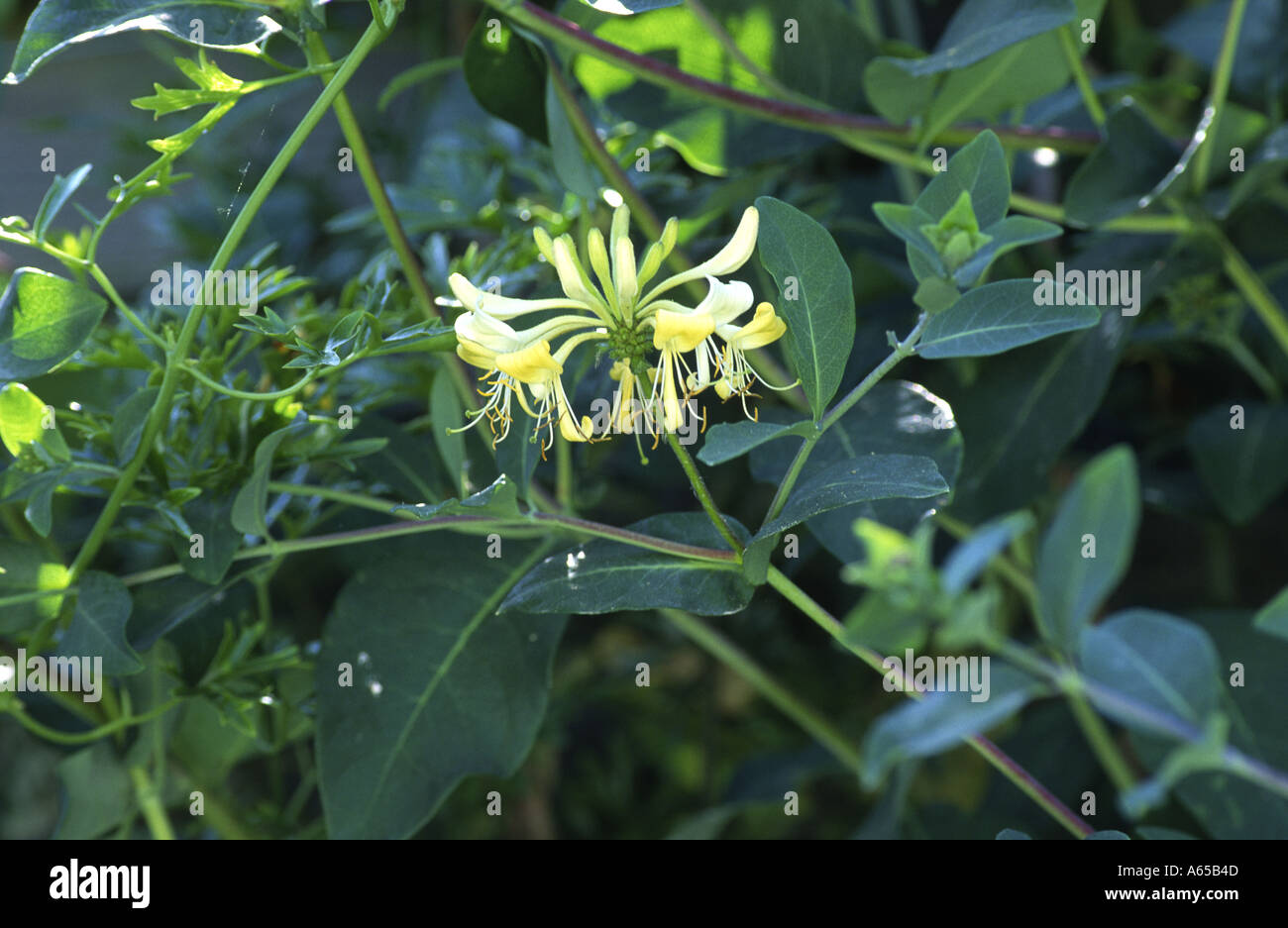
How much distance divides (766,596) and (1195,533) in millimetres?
338

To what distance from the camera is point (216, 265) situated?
0.36m

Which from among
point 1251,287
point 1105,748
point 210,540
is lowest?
point 1105,748

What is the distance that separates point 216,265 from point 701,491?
179 mm

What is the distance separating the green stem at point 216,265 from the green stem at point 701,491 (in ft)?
0.50

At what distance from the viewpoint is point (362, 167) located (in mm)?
411

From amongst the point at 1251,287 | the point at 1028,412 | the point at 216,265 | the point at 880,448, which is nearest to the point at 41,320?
the point at 216,265

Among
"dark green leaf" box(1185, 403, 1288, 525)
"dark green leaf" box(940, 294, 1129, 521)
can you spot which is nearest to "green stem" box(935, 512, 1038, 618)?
"dark green leaf" box(940, 294, 1129, 521)

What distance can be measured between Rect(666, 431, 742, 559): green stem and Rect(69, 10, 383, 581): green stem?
0.50 feet

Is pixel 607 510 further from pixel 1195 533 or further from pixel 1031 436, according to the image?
pixel 1195 533

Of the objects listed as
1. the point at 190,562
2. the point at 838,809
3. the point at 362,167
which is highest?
the point at 362,167

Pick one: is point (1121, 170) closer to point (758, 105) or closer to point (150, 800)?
point (758, 105)

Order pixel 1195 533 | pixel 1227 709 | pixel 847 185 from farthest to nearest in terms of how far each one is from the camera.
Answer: pixel 1195 533
pixel 847 185
pixel 1227 709

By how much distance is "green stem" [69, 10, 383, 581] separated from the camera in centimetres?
35
